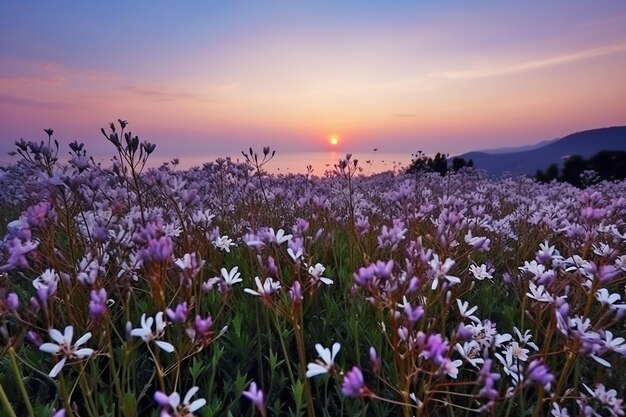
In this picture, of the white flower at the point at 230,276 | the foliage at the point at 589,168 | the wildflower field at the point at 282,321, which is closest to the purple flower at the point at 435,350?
the wildflower field at the point at 282,321

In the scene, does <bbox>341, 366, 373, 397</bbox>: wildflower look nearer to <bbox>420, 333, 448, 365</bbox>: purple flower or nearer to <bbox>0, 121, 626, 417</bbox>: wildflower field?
<bbox>0, 121, 626, 417</bbox>: wildflower field

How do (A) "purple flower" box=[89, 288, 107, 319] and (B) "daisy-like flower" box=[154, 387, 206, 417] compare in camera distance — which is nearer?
(B) "daisy-like flower" box=[154, 387, 206, 417]

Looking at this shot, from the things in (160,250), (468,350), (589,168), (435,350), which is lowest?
(589,168)

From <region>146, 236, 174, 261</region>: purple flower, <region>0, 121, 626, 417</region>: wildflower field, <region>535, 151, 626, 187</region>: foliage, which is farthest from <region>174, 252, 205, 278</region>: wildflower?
<region>535, 151, 626, 187</region>: foliage

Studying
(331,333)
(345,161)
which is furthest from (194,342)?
(345,161)

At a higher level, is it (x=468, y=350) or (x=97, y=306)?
(x=97, y=306)

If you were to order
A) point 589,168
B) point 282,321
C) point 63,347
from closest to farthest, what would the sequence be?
point 63,347
point 282,321
point 589,168

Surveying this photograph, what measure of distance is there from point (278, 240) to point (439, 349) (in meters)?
1.34

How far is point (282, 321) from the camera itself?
3521 mm

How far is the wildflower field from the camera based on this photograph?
72.0 inches

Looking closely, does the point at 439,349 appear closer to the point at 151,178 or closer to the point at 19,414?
the point at 19,414

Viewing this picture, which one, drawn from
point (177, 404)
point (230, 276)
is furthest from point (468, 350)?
point (177, 404)

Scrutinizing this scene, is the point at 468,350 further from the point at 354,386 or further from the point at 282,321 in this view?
the point at 282,321

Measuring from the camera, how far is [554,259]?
9.47 ft
